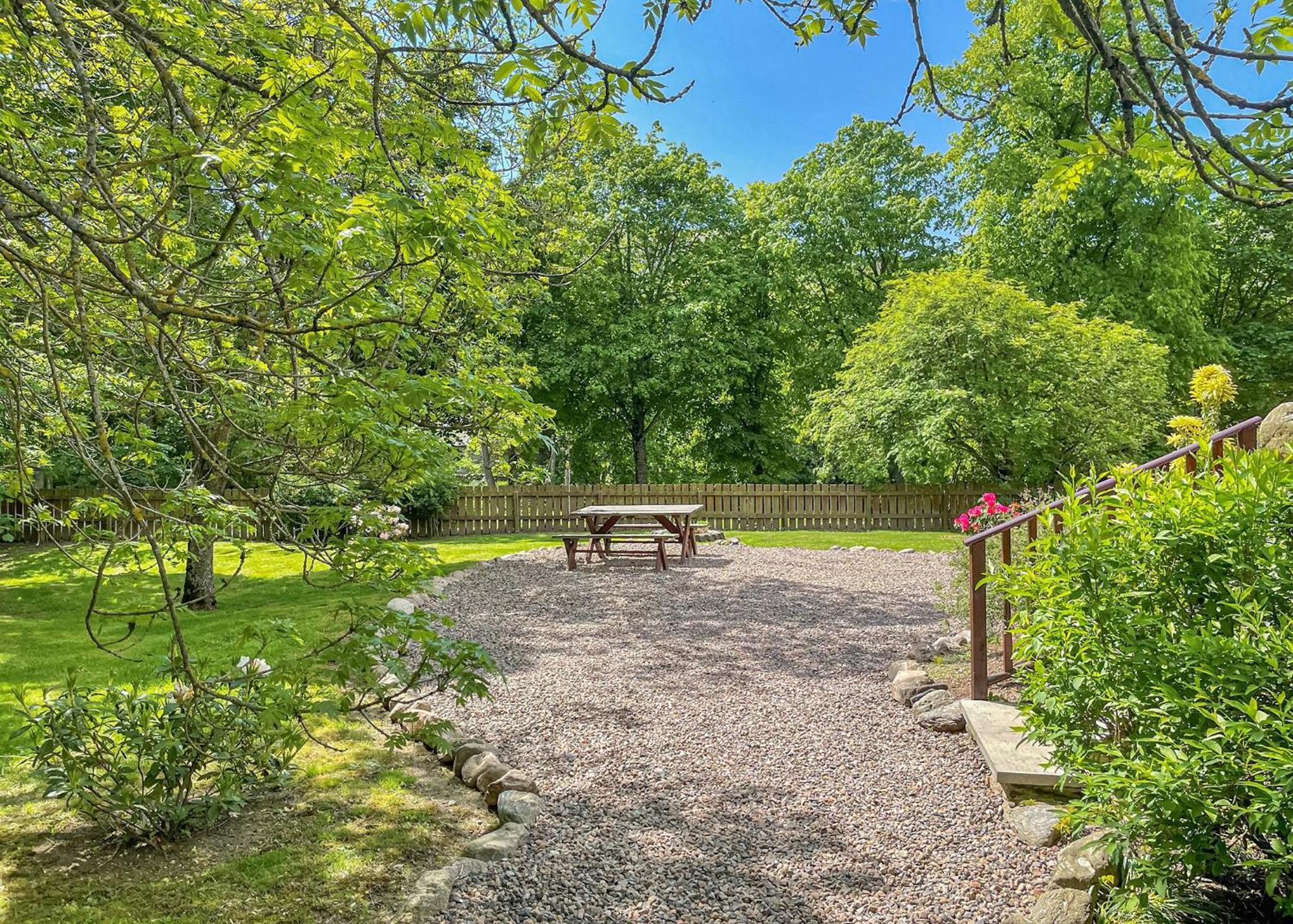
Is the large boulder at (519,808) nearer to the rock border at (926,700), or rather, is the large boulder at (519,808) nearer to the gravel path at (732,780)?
the gravel path at (732,780)

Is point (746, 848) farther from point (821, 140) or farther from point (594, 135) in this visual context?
point (821, 140)

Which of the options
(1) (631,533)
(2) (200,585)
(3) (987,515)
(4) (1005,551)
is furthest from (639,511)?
(4) (1005,551)

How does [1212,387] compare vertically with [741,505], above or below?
above

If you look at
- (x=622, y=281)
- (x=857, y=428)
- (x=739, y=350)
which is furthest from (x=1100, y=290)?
(x=622, y=281)

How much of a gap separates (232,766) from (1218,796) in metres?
3.26

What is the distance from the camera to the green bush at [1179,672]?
1.76m

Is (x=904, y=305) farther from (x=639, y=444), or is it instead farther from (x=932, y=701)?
(x=932, y=701)

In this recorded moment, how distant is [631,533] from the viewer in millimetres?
10797

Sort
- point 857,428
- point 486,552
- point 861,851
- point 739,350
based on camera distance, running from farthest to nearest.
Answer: point 739,350 → point 857,428 → point 486,552 → point 861,851

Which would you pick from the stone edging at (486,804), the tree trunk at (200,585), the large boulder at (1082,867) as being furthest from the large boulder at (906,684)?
the tree trunk at (200,585)

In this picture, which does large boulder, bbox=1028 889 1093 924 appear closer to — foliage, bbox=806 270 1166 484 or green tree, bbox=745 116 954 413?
foliage, bbox=806 270 1166 484

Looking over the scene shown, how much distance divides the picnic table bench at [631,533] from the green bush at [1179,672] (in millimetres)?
7545

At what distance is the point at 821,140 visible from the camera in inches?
827

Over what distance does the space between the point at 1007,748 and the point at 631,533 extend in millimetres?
7659
